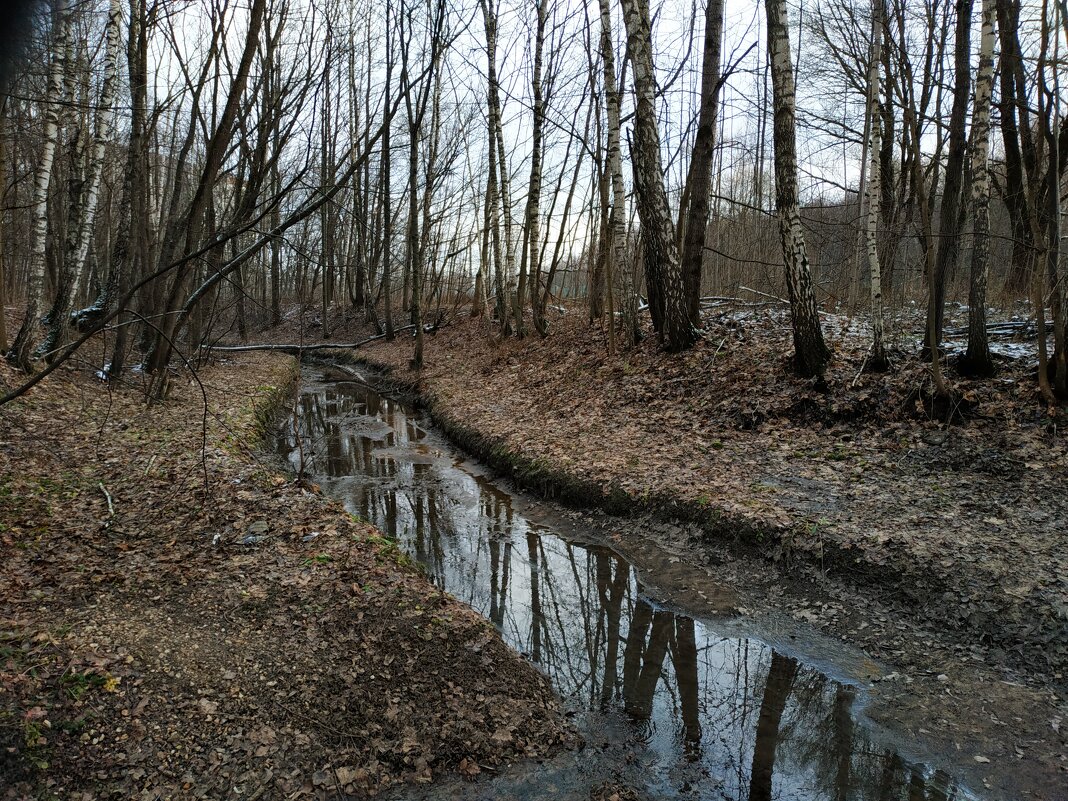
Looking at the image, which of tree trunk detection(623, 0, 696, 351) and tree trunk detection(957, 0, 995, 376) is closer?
tree trunk detection(957, 0, 995, 376)

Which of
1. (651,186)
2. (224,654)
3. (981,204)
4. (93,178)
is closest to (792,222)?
(981,204)

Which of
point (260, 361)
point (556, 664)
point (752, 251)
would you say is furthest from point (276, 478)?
point (752, 251)

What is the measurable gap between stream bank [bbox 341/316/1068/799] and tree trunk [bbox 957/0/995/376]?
103 centimetres

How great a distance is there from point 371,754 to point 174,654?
1.49 m

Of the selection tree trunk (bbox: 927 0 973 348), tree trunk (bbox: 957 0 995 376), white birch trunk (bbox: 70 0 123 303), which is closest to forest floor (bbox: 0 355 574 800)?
white birch trunk (bbox: 70 0 123 303)

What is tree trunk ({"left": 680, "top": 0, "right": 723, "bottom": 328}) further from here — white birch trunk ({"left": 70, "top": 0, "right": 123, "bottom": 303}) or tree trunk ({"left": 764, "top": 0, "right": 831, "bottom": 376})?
white birch trunk ({"left": 70, "top": 0, "right": 123, "bottom": 303})

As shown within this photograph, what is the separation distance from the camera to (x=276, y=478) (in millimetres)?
7367

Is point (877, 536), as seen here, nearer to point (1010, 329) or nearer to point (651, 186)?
point (1010, 329)

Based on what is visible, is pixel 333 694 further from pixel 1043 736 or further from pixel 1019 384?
pixel 1019 384

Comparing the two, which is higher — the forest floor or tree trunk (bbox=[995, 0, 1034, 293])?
tree trunk (bbox=[995, 0, 1034, 293])

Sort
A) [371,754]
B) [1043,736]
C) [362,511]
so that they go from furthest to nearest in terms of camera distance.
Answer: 1. [362,511]
2. [1043,736]
3. [371,754]

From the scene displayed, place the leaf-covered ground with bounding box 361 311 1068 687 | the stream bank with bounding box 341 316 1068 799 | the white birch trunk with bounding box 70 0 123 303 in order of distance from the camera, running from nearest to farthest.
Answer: the stream bank with bounding box 341 316 1068 799, the leaf-covered ground with bounding box 361 311 1068 687, the white birch trunk with bounding box 70 0 123 303

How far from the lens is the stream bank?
13.8 ft

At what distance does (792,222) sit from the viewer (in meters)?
8.84
